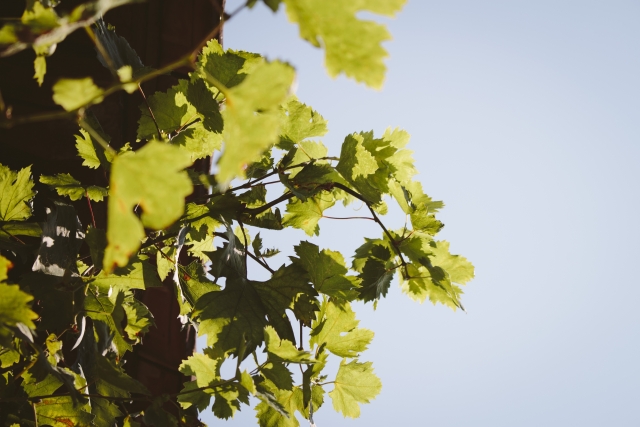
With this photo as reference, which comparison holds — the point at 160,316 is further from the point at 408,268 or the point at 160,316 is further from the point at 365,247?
the point at 408,268

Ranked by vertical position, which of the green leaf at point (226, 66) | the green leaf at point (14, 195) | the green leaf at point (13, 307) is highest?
the green leaf at point (226, 66)

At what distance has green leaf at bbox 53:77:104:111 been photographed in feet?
1.65

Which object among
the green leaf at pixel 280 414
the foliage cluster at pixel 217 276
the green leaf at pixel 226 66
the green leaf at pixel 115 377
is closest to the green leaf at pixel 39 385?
the foliage cluster at pixel 217 276

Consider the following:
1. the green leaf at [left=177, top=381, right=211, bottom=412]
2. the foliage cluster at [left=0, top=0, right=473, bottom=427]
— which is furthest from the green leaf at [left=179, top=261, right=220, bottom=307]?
the green leaf at [left=177, top=381, right=211, bottom=412]

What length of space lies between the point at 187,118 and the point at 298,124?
306 mm

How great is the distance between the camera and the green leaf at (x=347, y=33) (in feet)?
1.68

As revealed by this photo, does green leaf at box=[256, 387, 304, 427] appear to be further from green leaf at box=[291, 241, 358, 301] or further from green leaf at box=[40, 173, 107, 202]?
green leaf at box=[40, 173, 107, 202]

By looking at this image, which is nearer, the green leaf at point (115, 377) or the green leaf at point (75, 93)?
the green leaf at point (75, 93)

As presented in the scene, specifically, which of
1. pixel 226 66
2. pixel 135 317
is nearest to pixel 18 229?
pixel 135 317

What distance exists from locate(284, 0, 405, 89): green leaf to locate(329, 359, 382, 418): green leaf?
102 centimetres

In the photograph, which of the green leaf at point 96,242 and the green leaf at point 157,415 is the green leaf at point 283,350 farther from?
the green leaf at point 96,242

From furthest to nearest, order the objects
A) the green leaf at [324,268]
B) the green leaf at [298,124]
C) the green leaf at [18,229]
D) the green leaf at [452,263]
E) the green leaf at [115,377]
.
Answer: the green leaf at [452,263]
the green leaf at [298,124]
the green leaf at [324,268]
the green leaf at [18,229]
the green leaf at [115,377]

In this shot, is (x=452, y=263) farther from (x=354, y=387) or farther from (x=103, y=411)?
(x=103, y=411)

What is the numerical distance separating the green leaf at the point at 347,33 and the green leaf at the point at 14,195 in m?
0.98
